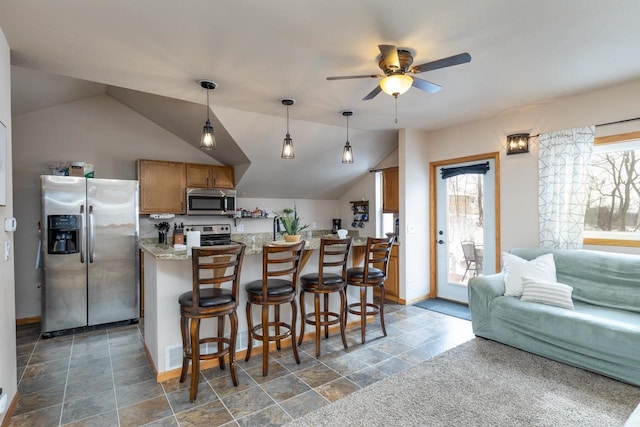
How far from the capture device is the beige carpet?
78.1 inches

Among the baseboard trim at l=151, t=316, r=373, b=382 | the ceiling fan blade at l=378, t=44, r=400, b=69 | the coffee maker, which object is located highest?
the ceiling fan blade at l=378, t=44, r=400, b=69

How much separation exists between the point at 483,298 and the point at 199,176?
4.14 m

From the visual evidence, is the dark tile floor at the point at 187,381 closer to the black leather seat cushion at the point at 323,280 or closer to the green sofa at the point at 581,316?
the green sofa at the point at 581,316

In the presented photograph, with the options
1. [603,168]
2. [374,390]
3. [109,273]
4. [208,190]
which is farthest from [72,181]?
[603,168]

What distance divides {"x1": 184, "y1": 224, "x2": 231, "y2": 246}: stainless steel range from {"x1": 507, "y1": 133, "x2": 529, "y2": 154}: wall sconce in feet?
13.9

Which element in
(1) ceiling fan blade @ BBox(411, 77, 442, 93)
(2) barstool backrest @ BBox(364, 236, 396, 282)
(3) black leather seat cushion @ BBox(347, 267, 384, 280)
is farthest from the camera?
(3) black leather seat cushion @ BBox(347, 267, 384, 280)

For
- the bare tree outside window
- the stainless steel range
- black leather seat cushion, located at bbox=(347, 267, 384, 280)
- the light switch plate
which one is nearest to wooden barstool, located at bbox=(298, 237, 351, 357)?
black leather seat cushion, located at bbox=(347, 267, 384, 280)

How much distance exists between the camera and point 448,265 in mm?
4781

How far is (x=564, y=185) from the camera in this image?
136 inches

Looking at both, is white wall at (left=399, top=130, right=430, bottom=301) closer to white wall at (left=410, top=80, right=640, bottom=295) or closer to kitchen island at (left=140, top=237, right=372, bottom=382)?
white wall at (left=410, top=80, right=640, bottom=295)

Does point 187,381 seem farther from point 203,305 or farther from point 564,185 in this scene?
point 564,185

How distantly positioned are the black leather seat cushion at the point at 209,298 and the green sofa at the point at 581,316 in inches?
95.3

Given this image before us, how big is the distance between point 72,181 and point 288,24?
10.4 ft

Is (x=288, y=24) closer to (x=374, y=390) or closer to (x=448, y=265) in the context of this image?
(x=374, y=390)
